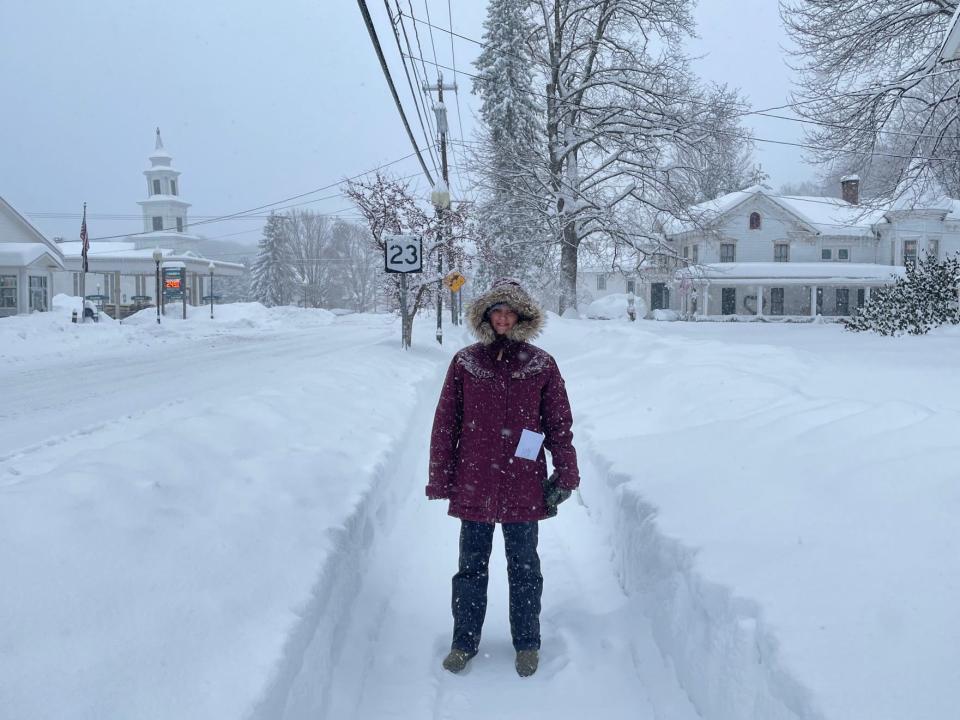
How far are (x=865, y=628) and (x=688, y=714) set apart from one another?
96 centimetres

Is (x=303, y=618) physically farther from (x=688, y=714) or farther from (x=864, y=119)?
(x=864, y=119)

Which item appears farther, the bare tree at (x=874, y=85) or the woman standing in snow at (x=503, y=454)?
the bare tree at (x=874, y=85)

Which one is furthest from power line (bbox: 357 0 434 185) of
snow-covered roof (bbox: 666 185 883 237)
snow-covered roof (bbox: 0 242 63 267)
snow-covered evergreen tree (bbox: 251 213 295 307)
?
snow-covered evergreen tree (bbox: 251 213 295 307)

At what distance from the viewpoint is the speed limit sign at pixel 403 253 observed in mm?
14691

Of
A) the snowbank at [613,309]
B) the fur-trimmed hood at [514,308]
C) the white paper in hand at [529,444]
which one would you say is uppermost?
the snowbank at [613,309]

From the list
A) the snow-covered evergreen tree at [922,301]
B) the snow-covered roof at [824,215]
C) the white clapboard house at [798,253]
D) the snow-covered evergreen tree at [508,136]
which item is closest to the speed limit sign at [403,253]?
the snow-covered evergreen tree at [922,301]

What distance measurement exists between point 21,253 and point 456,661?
33208 mm

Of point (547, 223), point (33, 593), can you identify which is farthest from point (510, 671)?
point (547, 223)

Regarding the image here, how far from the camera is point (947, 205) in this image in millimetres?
39750

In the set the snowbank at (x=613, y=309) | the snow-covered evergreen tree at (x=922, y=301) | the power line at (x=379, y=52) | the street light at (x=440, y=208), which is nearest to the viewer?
the power line at (x=379, y=52)

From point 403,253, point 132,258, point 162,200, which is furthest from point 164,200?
point 403,253

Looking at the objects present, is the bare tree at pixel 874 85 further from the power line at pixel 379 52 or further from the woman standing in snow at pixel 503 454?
the woman standing in snow at pixel 503 454

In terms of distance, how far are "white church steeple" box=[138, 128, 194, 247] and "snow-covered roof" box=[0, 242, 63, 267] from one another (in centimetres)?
3645

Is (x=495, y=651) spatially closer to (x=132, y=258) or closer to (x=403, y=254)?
(x=403, y=254)
